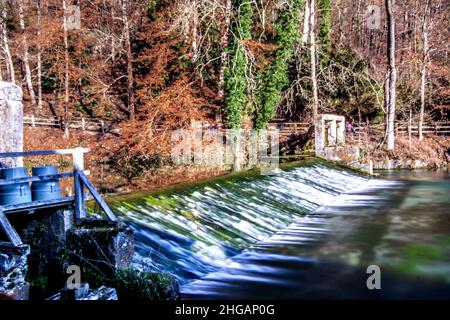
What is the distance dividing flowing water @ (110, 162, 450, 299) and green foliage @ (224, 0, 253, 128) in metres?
6.51

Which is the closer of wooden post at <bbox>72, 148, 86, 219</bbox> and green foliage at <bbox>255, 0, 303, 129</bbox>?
wooden post at <bbox>72, 148, 86, 219</bbox>

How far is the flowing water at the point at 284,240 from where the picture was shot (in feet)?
26.2

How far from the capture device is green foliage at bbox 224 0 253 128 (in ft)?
69.2

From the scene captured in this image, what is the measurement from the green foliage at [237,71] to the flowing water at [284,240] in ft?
21.3

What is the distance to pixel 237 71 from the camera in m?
21.4

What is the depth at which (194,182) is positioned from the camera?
42.7ft

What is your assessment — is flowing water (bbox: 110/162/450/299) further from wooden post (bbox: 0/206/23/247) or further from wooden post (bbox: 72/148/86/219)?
wooden post (bbox: 0/206/23/247)

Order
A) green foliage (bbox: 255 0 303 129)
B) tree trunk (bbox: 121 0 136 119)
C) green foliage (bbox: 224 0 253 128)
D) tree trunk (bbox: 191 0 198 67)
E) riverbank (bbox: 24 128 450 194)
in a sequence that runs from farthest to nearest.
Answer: green foliage (bbox: 255 0 303 129), tree trunk (bbox: 121 0 136 119), green foliage (bbox: 224 0 253 128), riverbank (bbox: 24 128 450 194), tree trunk (bbox: 191 0 198 67)

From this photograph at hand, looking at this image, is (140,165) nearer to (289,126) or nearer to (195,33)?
(195,33)

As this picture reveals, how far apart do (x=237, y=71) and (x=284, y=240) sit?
39.6ft

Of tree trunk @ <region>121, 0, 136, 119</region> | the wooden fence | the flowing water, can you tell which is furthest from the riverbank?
the flowing water

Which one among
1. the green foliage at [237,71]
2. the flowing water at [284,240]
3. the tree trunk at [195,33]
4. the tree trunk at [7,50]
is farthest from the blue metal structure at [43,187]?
the tree trunk at [7,50]

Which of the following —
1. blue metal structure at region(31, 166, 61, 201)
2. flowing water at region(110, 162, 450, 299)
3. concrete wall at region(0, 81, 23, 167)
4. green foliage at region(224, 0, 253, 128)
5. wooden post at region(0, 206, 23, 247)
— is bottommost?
flowing water at region(110, 162, 450, 299)

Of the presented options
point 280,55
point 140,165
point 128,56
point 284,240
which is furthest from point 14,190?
point 280,55
